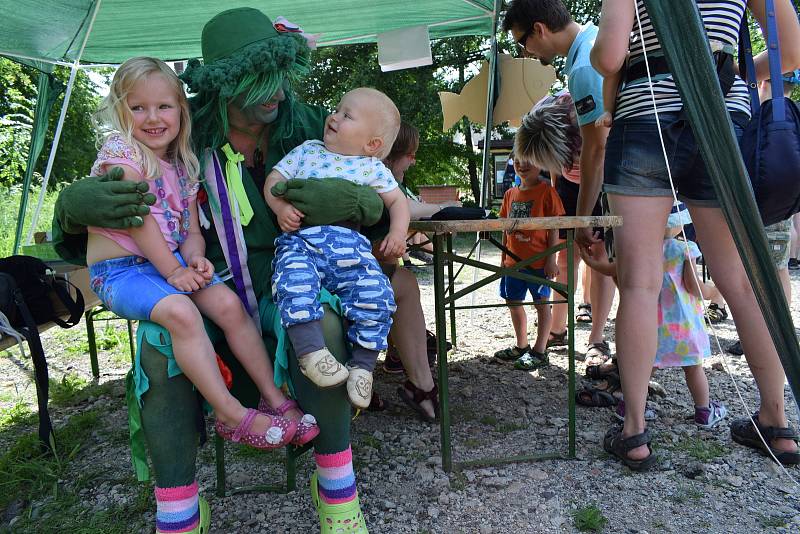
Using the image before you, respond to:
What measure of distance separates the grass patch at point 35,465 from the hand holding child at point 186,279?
106cm

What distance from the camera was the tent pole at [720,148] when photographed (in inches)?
50.0

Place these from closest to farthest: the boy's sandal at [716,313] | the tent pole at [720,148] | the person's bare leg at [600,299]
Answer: the tent pole at [720,148] → the person's bare leg at [600,299] → the boy's sandal at [716,313]

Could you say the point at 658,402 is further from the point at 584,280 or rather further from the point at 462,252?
the point at 462,252

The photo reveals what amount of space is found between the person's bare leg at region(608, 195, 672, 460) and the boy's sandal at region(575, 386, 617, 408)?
0.57 metres

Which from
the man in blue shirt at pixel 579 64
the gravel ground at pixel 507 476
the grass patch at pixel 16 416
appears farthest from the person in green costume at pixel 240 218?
the grass patch at pixel 16 416

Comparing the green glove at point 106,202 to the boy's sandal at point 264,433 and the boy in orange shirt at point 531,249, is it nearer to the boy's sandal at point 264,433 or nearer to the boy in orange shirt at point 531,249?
the boy's sandal at point 264,433

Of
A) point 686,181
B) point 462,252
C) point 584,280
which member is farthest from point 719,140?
point 462,252

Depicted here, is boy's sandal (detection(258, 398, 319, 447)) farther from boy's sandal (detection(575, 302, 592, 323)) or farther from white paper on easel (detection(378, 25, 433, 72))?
white paper on easel (detection(378, 25, 433, 72))

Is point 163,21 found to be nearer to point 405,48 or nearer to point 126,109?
point 405,48

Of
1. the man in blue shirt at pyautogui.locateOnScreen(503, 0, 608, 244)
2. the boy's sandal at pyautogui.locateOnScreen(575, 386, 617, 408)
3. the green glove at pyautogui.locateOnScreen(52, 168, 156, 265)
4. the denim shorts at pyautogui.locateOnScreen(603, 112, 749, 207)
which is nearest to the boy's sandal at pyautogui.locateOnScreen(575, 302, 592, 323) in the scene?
the boy's sandal at pyautogui.locateOnScreen(575, 386, 617, 408)

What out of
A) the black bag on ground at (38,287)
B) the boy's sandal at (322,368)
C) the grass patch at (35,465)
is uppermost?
the black bag on ground at (38,287)

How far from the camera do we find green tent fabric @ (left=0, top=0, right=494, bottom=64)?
3.83 metres

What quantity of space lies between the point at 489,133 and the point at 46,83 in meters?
3.63

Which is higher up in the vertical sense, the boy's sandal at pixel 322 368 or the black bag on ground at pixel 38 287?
the black bag on ground at pixel 38 287
